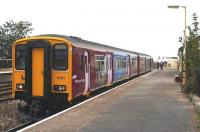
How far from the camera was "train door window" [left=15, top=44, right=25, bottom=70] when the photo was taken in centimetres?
1778

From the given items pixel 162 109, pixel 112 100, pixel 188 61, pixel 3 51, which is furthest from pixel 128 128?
pixel 3 51

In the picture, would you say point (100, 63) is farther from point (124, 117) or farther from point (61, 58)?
point (124, 117)

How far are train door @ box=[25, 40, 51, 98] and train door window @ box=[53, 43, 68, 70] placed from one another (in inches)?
13.8

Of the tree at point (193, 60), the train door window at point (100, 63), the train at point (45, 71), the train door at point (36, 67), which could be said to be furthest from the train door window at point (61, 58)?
the tree at point (193, 60)

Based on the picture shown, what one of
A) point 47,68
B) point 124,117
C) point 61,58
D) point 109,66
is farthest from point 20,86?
point 109,66

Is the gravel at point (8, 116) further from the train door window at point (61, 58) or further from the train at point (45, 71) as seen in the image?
the train door window at point (61, 58)

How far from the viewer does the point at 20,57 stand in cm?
1794

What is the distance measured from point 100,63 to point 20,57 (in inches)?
280

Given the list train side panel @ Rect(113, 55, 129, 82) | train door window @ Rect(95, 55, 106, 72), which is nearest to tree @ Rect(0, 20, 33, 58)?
train side panel @ Rect(113, 55, 129, 82)

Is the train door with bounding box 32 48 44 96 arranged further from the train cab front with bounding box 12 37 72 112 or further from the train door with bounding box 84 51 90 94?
the train door with bounding box 84 51 90 94

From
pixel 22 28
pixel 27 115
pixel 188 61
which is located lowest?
pixel 27 115

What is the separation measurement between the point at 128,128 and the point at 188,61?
42.7 feet

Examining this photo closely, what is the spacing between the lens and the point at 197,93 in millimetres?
22797

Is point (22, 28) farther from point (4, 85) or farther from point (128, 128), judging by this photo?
point (128, 128)
